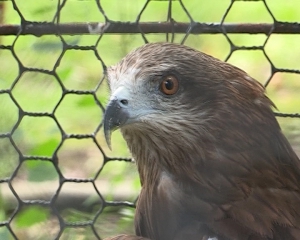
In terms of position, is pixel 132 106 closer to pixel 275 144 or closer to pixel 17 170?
pixel 275 144

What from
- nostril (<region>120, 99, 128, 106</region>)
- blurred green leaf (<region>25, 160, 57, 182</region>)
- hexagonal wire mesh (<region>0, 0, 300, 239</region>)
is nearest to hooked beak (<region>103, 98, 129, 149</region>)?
nostril (<region>120, 99, 128, 106</region>)

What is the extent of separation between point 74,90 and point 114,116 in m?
0.70

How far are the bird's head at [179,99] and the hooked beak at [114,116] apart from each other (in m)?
0.03

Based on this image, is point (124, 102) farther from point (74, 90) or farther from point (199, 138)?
point (74, 90)

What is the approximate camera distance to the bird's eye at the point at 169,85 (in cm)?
175

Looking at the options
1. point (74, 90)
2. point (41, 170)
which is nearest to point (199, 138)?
point (74, 90)

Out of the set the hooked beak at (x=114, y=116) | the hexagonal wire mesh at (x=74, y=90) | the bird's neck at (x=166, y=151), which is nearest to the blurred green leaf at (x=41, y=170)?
the hexagonal wire mesh at (x=74, y=90)

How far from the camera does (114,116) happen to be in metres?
1.68

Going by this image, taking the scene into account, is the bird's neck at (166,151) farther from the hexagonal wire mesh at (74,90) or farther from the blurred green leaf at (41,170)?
the blurred green leaf at (41,170)

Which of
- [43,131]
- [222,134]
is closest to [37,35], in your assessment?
[43,131]

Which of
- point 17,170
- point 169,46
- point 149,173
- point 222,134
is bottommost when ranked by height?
point 17,170

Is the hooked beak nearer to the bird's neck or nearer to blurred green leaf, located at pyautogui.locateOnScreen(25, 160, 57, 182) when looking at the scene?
the bird's neck

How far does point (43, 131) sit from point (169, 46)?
83 centimetres

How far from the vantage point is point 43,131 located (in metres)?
2.49
